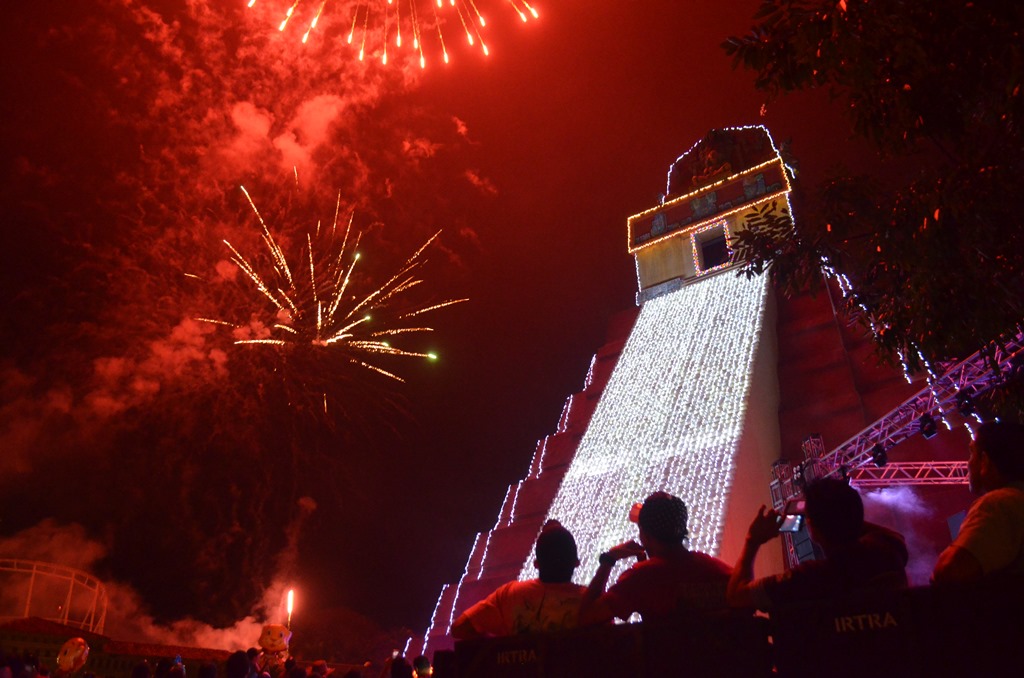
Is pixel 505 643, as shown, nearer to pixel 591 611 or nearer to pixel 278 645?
pixel 591 611

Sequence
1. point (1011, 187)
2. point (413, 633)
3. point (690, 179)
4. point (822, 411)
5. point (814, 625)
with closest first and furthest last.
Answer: point (814, 625) < point (1011, 187) < point (822, 411) < point (690, 179) < point (413, 633)

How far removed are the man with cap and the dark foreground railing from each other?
44 centimetres

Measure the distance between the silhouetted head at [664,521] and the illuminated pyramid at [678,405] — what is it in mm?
9795

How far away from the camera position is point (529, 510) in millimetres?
18562

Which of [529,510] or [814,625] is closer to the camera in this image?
[814,625]

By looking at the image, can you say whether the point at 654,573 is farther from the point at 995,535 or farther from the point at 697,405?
the point at 697,405

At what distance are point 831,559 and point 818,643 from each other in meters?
0.51

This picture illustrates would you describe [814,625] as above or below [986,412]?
below

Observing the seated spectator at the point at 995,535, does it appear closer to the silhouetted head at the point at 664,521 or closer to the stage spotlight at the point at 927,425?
the silhouetted head at the point at 664,521

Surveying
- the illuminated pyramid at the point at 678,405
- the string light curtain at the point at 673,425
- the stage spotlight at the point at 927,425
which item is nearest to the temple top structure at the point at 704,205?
the illuminated pyramid at the point at 678,405

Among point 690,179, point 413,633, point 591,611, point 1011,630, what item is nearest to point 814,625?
point 1011,630

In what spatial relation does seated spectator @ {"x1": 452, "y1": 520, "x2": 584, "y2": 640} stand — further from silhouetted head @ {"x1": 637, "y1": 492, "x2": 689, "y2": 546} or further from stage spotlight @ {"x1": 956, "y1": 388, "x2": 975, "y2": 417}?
stage spotlight @ {"x1": 956, "y1": 388, "x2": 975, "y2": 417}

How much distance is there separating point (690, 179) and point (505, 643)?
24401 millimetres

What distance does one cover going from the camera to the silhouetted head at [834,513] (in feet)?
9.65
